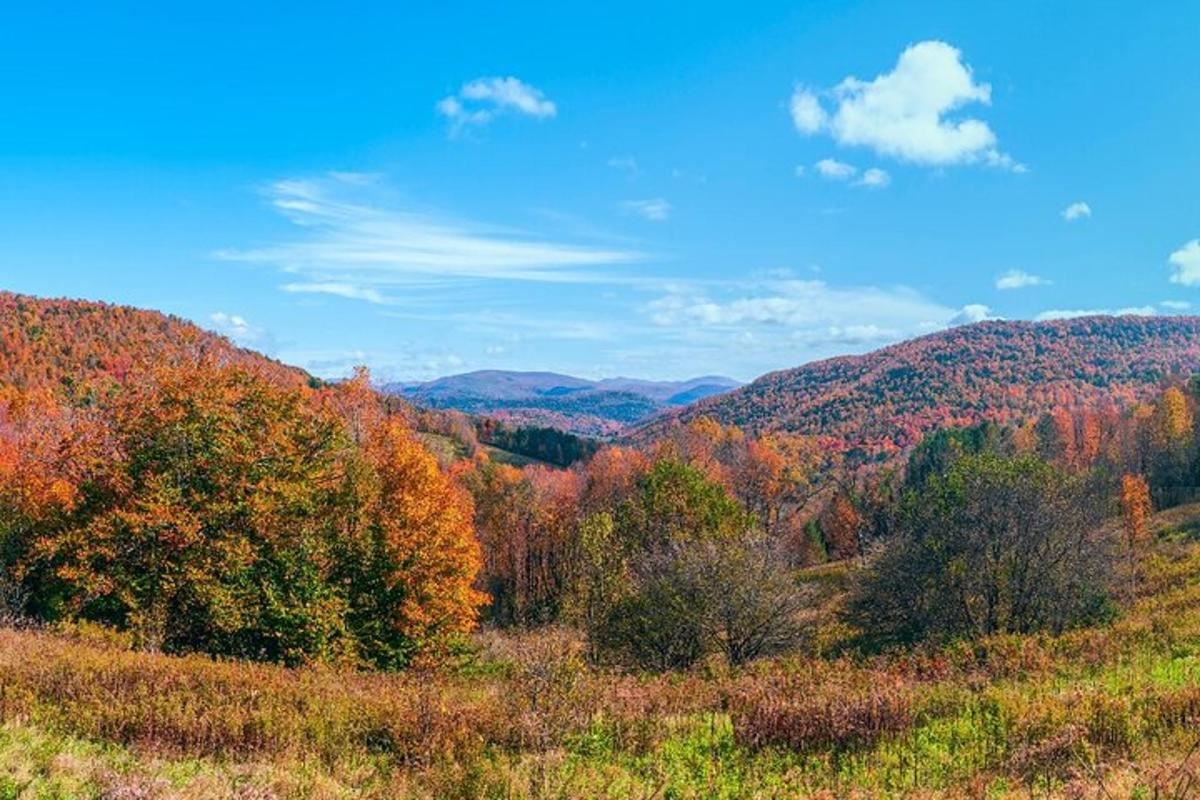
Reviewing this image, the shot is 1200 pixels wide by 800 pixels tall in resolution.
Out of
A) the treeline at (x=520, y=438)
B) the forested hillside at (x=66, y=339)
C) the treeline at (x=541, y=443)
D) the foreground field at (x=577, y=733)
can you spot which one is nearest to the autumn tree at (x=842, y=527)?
the foreground field at (x=577, y=733)

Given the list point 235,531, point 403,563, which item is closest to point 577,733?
point 403,563

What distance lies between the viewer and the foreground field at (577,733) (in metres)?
8.77

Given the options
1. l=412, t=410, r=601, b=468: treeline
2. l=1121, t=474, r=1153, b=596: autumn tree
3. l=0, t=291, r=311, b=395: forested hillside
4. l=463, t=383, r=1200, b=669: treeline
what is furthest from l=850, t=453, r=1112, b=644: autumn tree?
l=412, t=410, r=601, b=468: treeline

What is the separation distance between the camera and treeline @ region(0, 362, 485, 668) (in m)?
23.8

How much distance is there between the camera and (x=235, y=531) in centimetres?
2538

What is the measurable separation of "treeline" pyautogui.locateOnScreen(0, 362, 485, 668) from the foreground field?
8.58m

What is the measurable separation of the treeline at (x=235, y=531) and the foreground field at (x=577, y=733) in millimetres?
8585

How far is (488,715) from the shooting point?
1186 centimetres

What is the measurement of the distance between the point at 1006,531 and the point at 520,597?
43.9 m

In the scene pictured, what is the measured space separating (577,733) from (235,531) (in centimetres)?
1873

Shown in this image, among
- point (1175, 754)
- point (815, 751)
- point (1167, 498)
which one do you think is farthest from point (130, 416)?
point (1167, 498)

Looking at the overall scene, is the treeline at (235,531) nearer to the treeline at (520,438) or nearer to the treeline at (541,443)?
the treeline at (520,438)

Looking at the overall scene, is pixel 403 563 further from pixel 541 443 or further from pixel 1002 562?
pixel 541 443

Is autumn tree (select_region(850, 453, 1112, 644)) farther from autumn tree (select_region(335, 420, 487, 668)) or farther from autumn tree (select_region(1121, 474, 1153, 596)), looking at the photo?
autumn tree (select_region(1121, 474, 1153, 596))
